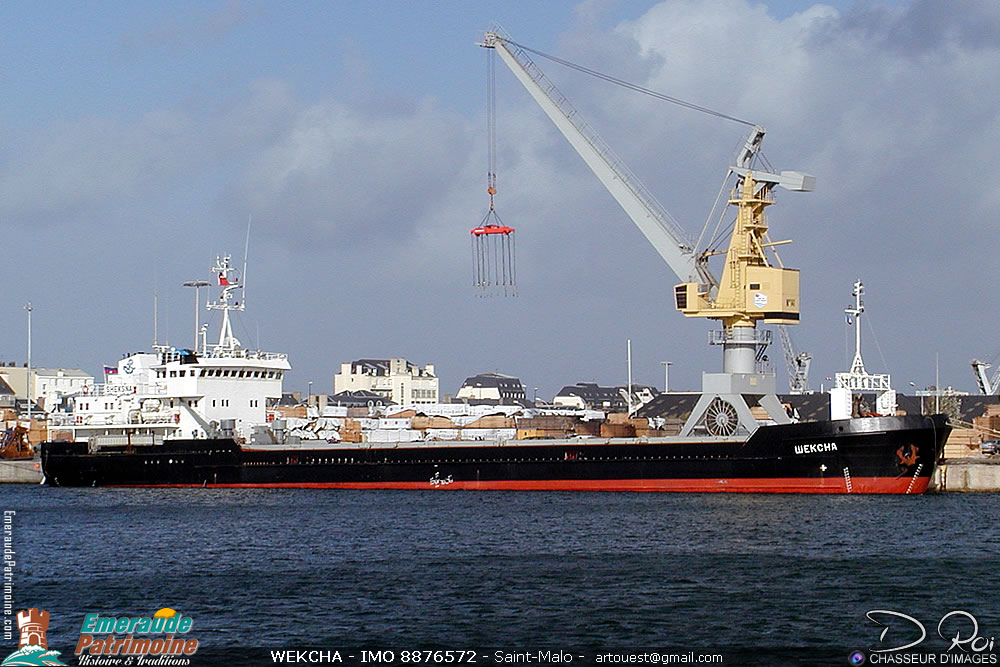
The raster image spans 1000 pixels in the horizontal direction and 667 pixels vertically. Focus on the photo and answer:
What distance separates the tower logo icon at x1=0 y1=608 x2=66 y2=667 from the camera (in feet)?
53.1

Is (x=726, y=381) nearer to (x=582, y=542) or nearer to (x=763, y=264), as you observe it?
(x=763, y=264)

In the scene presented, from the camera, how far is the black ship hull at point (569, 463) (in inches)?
1416

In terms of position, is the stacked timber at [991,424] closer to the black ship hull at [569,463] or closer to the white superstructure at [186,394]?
the black ship hull at [569,463]

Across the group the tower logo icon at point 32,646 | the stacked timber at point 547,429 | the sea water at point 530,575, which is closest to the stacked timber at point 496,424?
the stacked timber at point 547,429

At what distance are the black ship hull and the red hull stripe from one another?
3 centimetres

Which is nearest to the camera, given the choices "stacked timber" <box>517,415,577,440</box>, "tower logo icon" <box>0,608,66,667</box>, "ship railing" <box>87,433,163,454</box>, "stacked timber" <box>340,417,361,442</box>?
"tower logo icon" <box>0,608,66,667</box>

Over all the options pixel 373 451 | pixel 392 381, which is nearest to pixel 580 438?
pixel 373 451

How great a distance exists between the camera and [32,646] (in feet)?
55.0

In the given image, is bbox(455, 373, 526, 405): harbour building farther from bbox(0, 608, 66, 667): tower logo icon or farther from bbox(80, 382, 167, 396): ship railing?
bbox(0, 608, 66, 667): tower logo icon

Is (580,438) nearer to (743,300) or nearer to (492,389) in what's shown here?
(743,300)

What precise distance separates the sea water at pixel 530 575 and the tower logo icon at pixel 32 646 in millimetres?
227

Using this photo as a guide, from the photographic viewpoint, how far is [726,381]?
38812mm

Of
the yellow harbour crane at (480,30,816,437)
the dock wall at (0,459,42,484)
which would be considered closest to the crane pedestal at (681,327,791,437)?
the yellow harbour crane at (480,30,816,437)

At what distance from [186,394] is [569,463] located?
1578 cm
